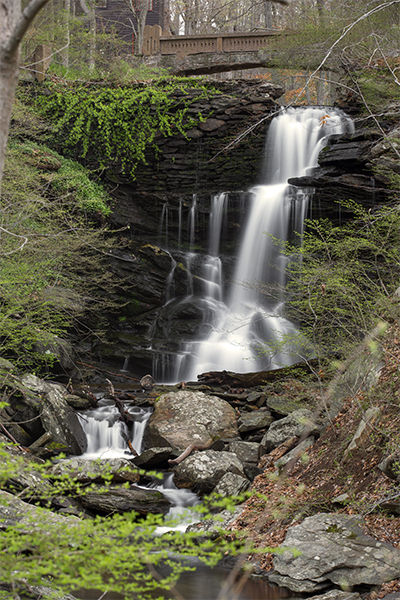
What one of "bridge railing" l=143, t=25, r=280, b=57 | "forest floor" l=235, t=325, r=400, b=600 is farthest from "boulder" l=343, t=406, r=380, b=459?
"bridge railing" l=143, t=25, r=280, b=57

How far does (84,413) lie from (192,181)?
354 inches

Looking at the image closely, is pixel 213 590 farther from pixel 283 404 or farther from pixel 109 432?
pixel 109 432

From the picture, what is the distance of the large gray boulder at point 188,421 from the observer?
7.75 m

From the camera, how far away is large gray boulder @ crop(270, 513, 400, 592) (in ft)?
13.1

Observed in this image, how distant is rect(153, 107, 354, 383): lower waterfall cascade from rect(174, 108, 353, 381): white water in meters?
0.02

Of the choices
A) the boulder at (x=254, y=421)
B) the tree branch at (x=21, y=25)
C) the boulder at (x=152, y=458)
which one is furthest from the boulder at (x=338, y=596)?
the tree branch at (x=21, y=25)

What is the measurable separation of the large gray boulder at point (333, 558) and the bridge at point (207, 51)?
1628 cm

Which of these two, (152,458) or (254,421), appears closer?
(152,458)

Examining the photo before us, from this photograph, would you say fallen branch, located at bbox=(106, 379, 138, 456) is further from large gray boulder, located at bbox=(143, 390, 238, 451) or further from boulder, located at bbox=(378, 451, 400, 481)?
boulder, located at bbox=(378, 451, 400, 481)

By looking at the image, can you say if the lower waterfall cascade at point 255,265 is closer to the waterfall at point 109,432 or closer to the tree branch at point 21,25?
the waterfall at point 109,432

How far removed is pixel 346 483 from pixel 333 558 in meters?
1.05

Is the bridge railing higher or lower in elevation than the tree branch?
higher

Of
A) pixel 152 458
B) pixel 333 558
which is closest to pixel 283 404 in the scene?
pixel 152 458

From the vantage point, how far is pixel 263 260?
44.4 feet
